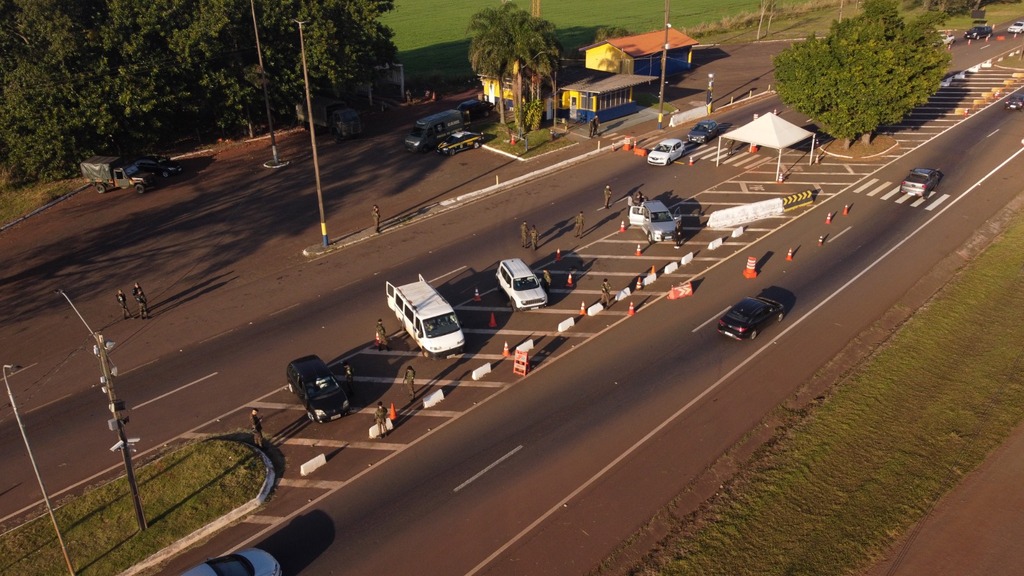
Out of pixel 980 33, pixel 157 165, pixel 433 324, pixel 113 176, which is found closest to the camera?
pixel 433 324

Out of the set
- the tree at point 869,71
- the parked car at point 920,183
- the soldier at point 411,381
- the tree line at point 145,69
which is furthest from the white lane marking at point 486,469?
the tree at point 869,71

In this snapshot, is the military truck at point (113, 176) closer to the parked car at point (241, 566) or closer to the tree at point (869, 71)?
the parked car at point (241, 566)

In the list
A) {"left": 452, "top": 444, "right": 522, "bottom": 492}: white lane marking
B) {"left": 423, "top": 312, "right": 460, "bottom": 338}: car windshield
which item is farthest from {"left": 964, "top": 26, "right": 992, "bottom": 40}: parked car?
{"left": 452, "top": 444, "right": 522, "bottom": 492}: white lane marking

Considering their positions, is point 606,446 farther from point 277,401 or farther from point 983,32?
point 983,32

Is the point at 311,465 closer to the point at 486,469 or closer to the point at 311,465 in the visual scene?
the point at 311,465

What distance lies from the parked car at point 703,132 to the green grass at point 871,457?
87.5 feet

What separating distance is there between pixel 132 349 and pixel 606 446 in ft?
68.9

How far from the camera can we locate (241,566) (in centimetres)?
1833

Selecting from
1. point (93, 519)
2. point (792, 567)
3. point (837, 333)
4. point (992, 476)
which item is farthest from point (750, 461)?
point (93, 519)

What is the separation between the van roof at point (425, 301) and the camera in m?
28.6

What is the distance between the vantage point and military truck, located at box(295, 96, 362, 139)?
56938 millimetres

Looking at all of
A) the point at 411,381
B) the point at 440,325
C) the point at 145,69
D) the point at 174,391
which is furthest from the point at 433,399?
the point at 145,69

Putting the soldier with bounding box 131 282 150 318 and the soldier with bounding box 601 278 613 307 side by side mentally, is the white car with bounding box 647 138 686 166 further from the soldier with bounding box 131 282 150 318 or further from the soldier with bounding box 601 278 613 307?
the soldier with bounding box 131 282 150 318

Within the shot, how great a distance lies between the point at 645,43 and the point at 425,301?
54.9 metres
